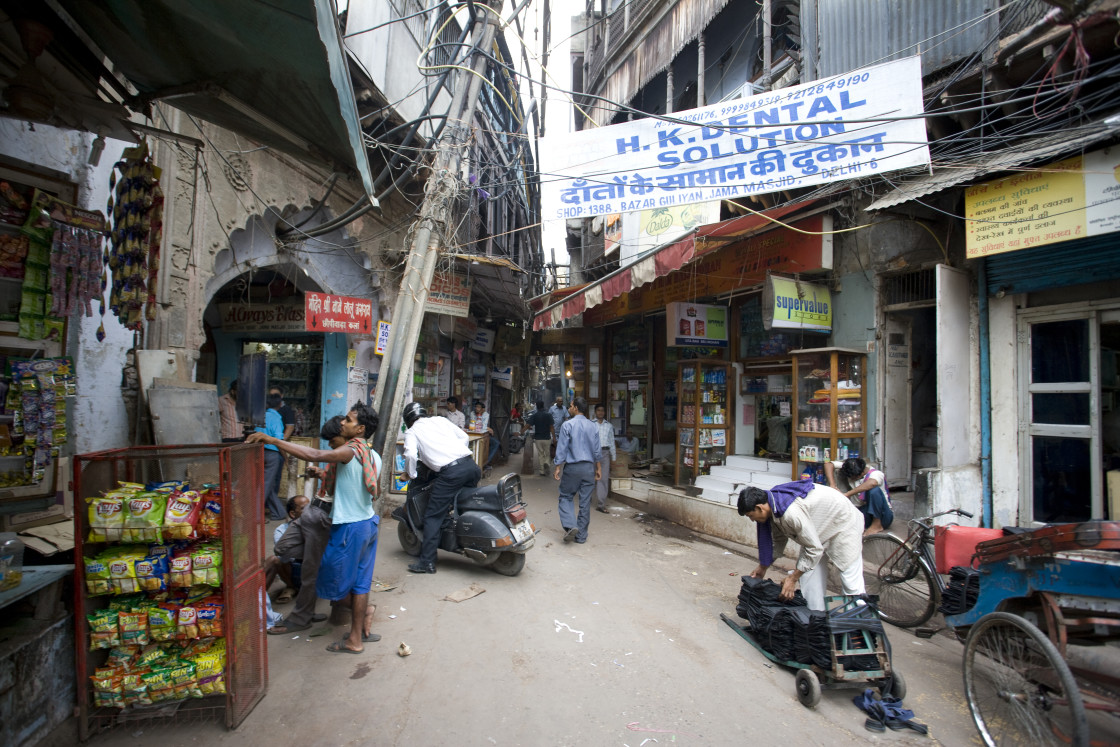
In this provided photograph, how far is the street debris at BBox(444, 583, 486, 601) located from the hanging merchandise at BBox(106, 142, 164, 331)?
3.24 metres

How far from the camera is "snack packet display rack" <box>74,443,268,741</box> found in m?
2.70

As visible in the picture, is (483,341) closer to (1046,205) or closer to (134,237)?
(134,237)

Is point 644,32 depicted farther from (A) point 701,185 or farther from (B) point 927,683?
(B) point 927,683

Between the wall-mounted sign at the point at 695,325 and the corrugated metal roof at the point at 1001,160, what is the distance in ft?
10.6

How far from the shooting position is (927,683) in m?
3.76

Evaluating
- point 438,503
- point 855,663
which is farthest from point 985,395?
point 438,503

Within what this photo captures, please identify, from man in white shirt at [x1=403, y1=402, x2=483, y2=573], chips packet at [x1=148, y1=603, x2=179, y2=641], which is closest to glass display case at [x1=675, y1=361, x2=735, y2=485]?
man in white shirt at [x1=403, y1=402, x2=483, y2=573]

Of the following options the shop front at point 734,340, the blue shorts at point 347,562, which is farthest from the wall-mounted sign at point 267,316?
the shop front at point 734,340

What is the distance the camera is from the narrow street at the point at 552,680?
2.93 meters

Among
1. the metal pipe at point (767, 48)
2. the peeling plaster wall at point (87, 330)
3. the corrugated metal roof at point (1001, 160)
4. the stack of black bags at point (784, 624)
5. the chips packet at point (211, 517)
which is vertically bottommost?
the stack of black bags at point (784, 624)

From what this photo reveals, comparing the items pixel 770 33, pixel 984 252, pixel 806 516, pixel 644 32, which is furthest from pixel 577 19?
pixel 806 516

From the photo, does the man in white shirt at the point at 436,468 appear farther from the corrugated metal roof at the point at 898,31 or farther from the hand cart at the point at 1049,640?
the corrugated metal roof at the point at 898,31

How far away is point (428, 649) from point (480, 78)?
6.94 m

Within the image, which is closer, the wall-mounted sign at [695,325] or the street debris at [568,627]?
the street debris at [568,627]
